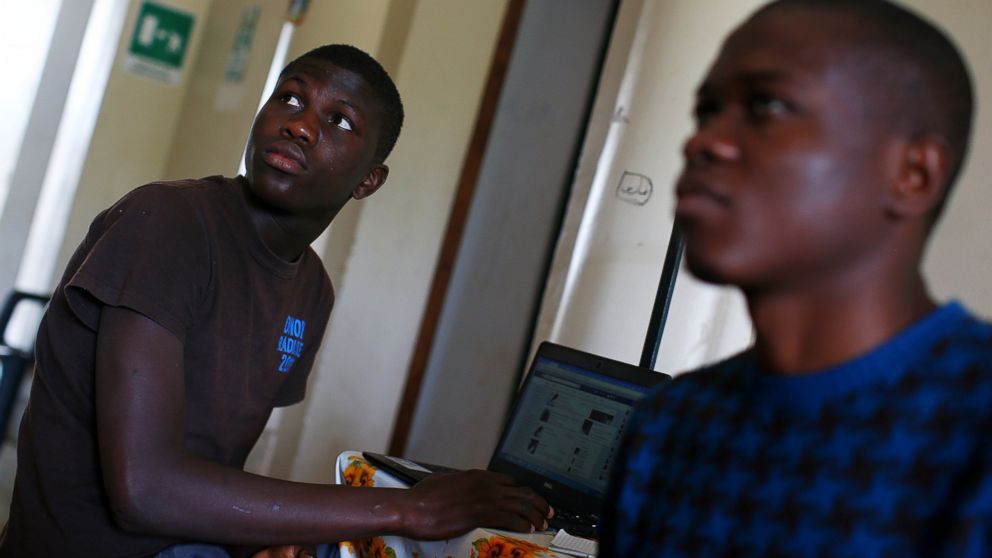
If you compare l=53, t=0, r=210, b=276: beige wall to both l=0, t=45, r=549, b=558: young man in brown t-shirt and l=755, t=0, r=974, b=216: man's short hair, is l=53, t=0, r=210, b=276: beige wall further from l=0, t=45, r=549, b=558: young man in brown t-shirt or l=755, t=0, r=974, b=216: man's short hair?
l=755, t=0, r=974, b=216: man's short hair

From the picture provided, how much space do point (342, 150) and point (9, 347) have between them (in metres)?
2.59

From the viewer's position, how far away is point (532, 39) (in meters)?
3.18

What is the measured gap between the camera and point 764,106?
0.70 m

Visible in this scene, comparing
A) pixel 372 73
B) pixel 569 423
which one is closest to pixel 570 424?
pixel 569 423

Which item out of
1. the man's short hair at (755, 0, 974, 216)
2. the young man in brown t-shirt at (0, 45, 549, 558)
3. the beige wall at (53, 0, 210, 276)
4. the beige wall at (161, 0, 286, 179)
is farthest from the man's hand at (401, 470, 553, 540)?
the beige wall at (53, 0, 210, 276)

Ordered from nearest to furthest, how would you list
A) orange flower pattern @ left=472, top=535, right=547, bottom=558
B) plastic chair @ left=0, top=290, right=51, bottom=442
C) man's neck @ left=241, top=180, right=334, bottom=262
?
1. orange flower pattern @ left=472, top=535, right=547, bottom=558
2. man's neck @ left=241, top=180, right=334, bottom=262
3. plastic chair @ left=0, top=290, right=51, bottom=442

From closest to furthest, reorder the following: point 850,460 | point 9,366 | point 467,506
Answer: point 850,460 → point 467,506 → point 9,366

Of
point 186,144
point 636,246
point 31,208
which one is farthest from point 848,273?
point 186,144

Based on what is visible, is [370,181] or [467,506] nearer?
[467,506]

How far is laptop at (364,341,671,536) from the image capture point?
1.54m

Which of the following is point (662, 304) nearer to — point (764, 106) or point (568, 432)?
point (568, 432)

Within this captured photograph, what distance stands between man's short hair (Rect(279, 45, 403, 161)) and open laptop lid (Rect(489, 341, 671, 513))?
1.47ft

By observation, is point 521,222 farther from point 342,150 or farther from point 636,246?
point 342,150

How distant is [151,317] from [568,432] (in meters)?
0.66
